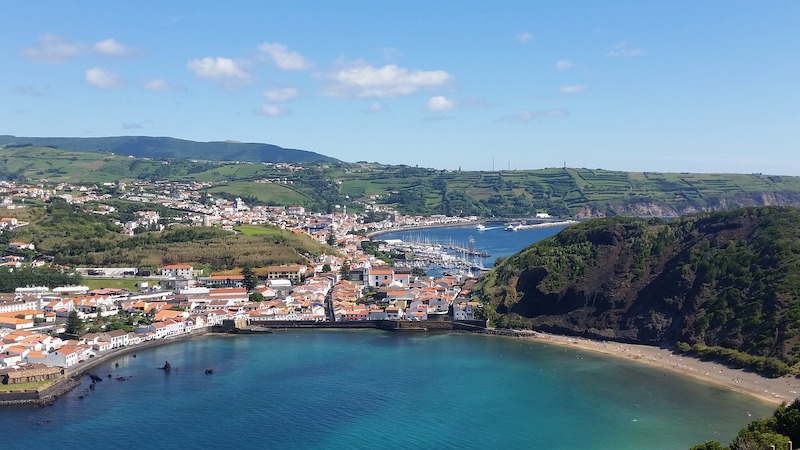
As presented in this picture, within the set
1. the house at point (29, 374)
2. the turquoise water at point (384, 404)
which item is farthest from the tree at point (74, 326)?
the house at point (29, 374)

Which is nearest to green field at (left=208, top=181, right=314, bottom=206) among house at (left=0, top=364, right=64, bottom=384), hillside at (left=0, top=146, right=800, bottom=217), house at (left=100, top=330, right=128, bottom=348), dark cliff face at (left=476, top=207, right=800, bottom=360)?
hillside at (left=0, top=146, right=800, bottom=217)

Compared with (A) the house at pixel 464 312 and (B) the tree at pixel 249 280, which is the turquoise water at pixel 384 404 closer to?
(A) the house at pixel 464 312

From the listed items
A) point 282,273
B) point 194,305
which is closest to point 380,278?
point 282,273

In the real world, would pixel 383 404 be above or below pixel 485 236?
below

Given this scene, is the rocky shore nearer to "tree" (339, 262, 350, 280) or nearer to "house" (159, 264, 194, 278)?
"tree" (339, 262, 350, 280)

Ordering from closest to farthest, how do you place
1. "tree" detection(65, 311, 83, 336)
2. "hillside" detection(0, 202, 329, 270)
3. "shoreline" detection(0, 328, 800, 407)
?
"shoreline" detection(0, 328, 800, 407) → "tree" detection(65, 311, 83, 336) → "hillside" detection(0, 202, 329, 270)

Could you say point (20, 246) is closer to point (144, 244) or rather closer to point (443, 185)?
point (144, 244)
